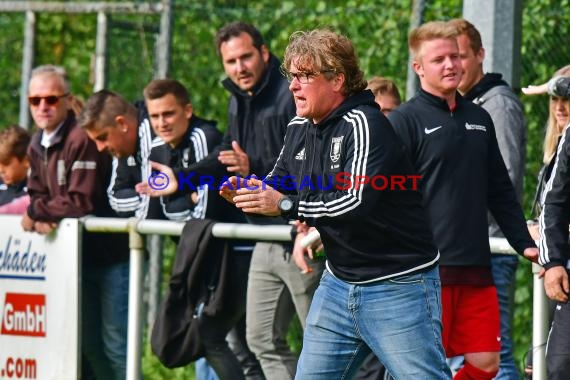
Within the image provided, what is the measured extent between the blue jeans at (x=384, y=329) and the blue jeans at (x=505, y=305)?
1.45m

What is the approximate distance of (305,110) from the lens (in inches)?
209

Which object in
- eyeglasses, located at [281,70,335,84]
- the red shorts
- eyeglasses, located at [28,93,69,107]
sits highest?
eyeglasses, located at [281,70,335,84]

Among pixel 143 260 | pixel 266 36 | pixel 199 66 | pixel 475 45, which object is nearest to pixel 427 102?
pixel 475 45

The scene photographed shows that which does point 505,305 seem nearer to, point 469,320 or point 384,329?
point 469,320

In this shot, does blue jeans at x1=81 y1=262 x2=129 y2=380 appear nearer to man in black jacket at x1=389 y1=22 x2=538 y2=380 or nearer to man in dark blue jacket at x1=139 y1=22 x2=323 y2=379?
man in dark blue jacket at x1=139 y1=22 x2=323 y2=379

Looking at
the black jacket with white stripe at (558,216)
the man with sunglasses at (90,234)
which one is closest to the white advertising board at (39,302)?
the man with sunglasses at (90,234)

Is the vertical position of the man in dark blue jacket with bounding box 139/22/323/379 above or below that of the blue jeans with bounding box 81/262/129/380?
above

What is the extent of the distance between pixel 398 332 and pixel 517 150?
200 centimetres

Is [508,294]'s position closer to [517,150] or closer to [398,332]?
[517,150]

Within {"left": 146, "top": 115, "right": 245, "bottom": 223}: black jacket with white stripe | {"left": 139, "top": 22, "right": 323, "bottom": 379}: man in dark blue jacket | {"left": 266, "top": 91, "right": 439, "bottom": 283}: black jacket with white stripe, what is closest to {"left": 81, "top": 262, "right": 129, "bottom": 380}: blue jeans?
{"left": 146, "top": 115, "right": 245, "bottom": 223}: black jacket with white stripe

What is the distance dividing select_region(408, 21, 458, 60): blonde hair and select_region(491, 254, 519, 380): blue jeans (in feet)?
3.70

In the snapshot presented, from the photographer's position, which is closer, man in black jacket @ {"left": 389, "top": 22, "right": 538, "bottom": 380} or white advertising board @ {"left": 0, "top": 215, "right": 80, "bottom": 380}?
man in black jacket @ {"left": 389, "top": 22, "right": 538, "bottom": 380}

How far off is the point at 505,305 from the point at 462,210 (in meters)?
0.81

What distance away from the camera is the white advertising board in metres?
7.63
